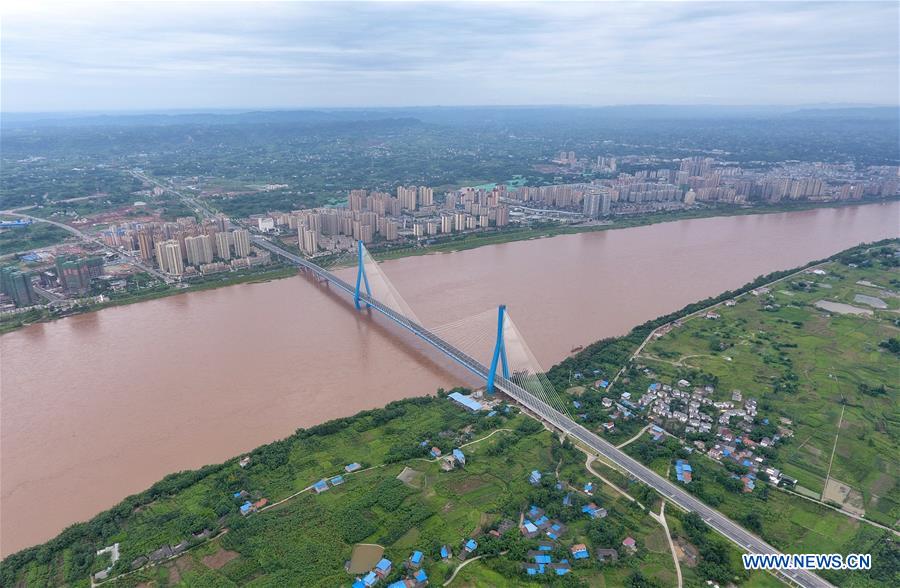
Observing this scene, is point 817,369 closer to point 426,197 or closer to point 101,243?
point 426,197

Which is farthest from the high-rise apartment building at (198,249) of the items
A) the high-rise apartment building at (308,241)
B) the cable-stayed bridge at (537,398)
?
the cable-stayed bridge at (537,398)

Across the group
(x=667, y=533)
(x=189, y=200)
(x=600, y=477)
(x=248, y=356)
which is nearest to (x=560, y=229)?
(x=248, y=356)

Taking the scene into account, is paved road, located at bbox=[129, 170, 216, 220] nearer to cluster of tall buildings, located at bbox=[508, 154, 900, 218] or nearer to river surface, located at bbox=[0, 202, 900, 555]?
river surface, located at bbox=[0, 202, 900, 555]

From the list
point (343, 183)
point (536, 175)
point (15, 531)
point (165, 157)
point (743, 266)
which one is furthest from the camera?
point (165, 157)

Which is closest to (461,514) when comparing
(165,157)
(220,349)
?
(220,349)

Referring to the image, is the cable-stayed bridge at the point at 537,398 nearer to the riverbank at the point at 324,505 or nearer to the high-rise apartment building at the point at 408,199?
the riverbank at the point at 324,505

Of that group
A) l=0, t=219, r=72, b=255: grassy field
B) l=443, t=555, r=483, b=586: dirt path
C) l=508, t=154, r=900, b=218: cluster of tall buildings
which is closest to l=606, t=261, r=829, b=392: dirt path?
l=443, t=555, r=483, b=586: dirt path

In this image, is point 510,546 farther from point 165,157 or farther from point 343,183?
point 165,157
